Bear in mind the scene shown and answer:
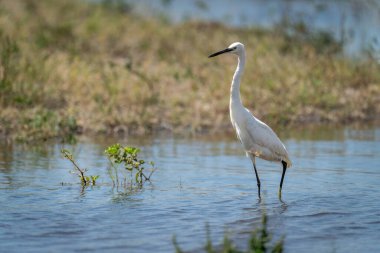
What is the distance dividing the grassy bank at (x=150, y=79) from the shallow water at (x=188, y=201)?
91 cm

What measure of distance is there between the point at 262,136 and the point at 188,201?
4.17ft

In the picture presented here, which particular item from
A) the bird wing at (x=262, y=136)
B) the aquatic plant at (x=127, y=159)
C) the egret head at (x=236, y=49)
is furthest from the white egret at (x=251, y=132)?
the aquatic plant at (x=127, y=159)

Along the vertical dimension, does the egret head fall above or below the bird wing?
above

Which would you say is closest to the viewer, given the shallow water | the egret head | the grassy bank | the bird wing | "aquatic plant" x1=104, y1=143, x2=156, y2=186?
the shallow water

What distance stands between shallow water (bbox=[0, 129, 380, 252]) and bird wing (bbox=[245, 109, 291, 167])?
0.45 metres

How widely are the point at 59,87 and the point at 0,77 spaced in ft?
3.72

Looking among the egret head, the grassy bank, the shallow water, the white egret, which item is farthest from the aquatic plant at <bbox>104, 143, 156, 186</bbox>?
the grassy bank

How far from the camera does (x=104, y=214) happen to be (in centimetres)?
733

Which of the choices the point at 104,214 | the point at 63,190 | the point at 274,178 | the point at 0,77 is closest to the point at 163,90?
the point at 0,77

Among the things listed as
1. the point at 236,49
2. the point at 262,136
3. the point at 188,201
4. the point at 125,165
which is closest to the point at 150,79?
the point at 236,49

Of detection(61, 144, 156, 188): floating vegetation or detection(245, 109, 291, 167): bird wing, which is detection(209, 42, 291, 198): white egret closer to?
detection(245, 109, 291, 167): bird wing

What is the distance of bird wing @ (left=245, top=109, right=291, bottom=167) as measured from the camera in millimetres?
8680

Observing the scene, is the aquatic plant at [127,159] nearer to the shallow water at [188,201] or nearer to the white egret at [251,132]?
the shallow water at [188,201]

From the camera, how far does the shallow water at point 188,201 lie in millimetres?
6535
